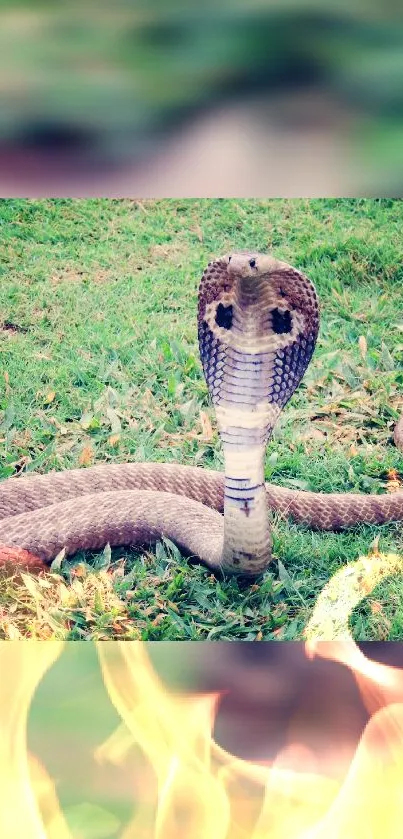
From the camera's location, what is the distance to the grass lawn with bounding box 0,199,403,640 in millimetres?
1826

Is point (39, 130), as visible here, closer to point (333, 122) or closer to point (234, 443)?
point (333, 122)

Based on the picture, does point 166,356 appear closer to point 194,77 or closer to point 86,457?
point 86,457

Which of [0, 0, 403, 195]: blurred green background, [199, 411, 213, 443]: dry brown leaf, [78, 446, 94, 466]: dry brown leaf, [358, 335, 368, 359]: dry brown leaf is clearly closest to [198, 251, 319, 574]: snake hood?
[199, 411, 213, 443]: dry brown leaf

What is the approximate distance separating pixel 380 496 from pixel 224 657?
0.78 meters

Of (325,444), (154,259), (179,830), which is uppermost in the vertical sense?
(154,259)

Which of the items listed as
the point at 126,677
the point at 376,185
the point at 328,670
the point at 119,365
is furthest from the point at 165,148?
the point at 119,365

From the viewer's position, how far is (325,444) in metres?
1.97

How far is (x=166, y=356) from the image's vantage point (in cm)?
204

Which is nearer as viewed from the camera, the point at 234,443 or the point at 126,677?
the point at 126,677

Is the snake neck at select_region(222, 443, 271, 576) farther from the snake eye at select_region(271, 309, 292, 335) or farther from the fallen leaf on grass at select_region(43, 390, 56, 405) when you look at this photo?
the fallen leaf on grass at select_region(43, 390, 56, 405)

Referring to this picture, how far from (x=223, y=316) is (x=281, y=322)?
0.11 metres

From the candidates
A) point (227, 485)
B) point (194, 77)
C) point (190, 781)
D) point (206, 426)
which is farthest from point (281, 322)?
point (194, 77)

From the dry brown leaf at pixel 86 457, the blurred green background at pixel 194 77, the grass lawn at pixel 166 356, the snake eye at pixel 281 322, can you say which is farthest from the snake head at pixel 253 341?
the blurred green background at pixel 194 77

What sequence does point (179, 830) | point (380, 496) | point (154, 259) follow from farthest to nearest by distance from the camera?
1. point (154, 259)
2. point (380, 496)
3. point (179, 830)
